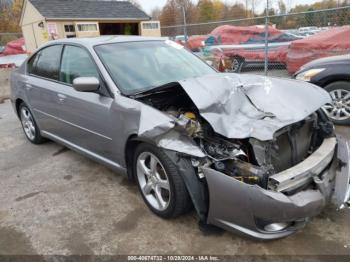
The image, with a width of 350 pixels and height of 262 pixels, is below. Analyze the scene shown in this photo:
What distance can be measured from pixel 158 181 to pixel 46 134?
2478 millimetres

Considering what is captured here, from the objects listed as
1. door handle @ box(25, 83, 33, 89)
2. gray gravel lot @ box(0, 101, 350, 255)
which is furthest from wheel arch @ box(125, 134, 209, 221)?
door handle @ box(25, 83, 33, 89)

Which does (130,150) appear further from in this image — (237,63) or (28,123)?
(237,63)

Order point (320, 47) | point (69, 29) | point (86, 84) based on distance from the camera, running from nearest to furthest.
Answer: point (86, 84) < point (320, 47) < point (69, 29)

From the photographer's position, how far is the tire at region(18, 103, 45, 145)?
4.76m

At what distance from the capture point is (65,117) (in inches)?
147

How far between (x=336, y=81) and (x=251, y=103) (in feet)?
9.42

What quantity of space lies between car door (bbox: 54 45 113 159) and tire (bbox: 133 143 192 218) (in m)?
0.49

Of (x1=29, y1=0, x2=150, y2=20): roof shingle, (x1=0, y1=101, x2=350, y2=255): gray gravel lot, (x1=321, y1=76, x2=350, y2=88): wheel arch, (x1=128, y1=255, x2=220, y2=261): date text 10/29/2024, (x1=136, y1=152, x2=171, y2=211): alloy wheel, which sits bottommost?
(x1=128, y1=255, x2=220, y2=261): date text 10/29/2024

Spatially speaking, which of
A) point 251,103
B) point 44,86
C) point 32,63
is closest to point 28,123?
point 32,63

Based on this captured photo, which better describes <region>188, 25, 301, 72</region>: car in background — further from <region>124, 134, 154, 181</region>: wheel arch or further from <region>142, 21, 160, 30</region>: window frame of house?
<region>142, 21, 160, 30</region>: window frame of house

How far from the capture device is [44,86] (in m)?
4.07

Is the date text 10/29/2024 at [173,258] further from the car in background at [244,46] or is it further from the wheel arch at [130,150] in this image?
the car in background at [244,46]

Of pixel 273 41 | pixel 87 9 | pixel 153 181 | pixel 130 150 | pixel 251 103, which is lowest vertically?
pixel 153 181

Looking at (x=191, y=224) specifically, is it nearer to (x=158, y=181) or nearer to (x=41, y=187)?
(x=158, y=181)
